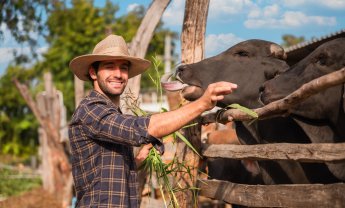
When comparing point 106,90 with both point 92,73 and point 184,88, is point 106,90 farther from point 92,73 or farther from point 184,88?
point 184,88

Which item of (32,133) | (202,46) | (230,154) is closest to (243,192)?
(230,154)

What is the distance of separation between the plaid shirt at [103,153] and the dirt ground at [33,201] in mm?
10542

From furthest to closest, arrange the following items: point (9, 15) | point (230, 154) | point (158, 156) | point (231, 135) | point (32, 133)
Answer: point (32, 133) < point (9, 15) < point (231, 135) < point (230, 154) < point (158, 156)

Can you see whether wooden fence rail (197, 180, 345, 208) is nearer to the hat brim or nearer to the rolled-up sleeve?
the rolled-up sleeve

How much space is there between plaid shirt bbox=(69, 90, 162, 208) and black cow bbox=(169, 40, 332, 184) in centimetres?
145

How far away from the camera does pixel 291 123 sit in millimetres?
5395

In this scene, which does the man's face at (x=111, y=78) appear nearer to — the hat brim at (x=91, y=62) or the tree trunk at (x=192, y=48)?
the hat brim at (x=91, y=62)

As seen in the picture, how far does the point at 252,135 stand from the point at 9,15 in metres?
7.19

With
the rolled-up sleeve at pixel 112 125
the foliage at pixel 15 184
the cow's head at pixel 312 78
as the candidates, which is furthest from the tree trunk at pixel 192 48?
the foliage at pixel 15 184

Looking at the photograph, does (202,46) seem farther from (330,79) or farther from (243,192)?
(330,79)

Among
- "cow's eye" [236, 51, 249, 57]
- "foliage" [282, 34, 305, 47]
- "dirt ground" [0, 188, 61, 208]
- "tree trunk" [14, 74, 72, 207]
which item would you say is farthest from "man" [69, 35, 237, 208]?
"foliage" [282, 34, 305, 47]

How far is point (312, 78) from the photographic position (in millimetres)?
4715

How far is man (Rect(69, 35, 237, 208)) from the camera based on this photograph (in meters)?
3.58

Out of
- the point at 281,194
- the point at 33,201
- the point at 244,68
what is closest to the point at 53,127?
the point at 33,201
